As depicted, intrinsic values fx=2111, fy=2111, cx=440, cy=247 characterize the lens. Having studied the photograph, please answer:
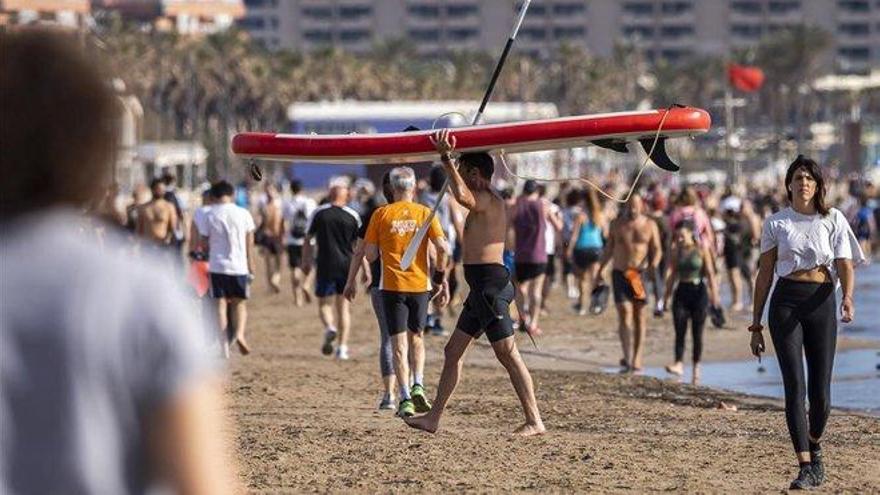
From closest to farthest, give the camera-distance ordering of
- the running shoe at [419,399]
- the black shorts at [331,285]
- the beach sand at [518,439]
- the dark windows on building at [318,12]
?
1. the beach sand at [518,439]
2. the running shoe at [419,399]
3. the black shorts at [331,285]
4. the dark windows on building at [318,12]

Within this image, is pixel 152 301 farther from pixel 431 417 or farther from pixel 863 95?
pixel 863 95

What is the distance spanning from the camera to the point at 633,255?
16.1 meters

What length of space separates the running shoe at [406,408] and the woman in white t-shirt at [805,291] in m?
3.11

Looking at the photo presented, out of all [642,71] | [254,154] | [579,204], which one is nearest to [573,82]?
[642,71]

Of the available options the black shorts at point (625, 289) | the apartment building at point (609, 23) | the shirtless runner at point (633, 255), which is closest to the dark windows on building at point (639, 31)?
the apartment building at point (609, 23)

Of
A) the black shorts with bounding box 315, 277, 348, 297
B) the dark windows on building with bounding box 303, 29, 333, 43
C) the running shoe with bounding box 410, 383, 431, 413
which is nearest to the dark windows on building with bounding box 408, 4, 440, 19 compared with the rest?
the dark windows on building with bounding box 303, 29, 333, 43

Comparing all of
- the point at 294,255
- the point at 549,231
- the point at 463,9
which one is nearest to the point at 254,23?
the point at 463,9

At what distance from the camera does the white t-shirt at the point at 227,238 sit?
16.0m

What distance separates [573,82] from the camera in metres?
→ 143

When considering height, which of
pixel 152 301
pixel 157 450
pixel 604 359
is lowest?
pixel 604 359

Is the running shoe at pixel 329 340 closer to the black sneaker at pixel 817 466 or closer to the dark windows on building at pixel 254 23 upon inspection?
the black sneaker at pixel 817 466

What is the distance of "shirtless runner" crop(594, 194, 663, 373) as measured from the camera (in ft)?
52.6

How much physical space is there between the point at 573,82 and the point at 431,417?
434ft

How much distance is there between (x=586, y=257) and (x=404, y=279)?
11.6 meters
